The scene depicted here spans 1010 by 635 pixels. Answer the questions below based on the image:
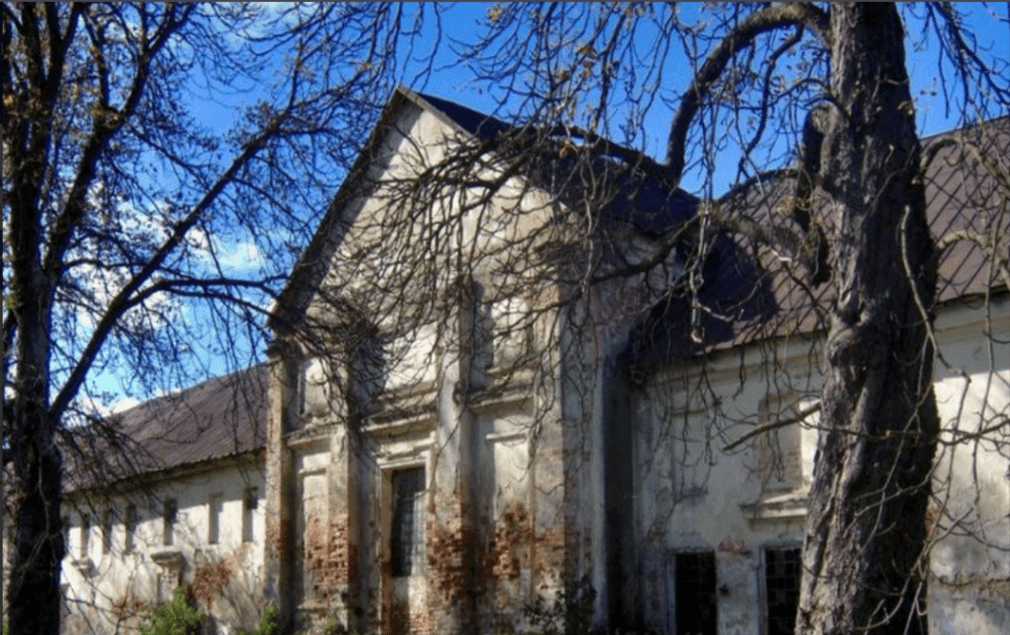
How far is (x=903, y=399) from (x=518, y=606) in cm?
1135

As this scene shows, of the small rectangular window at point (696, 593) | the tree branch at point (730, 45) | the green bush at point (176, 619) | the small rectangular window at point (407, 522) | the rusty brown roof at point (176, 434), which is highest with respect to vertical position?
the tree branch at point (730, 45)

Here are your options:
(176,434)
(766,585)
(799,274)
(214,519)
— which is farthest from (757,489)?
(176,434)

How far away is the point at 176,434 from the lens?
2942cm

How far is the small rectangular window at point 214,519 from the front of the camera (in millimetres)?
26031

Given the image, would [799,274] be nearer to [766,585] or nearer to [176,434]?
[766,585]

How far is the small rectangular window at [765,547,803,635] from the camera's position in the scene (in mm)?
16359

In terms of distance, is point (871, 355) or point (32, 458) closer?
point (871, 355)

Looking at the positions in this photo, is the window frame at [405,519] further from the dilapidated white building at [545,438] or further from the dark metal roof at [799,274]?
the dark metal roof at [799,274]

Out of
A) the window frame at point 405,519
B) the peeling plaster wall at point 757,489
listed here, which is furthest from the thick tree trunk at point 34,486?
the window frame at point 405,519

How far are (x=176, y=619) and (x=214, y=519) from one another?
8.36ft

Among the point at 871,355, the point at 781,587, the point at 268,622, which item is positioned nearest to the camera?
the point at 871,355

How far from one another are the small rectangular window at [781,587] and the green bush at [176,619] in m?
11.1

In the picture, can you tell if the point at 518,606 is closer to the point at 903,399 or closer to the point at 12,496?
the point at 12,496

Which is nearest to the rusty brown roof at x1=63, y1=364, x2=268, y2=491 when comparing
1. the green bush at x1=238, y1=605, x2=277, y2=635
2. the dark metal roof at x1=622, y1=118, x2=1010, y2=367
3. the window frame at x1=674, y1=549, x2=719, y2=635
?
the green bush at x1=238, y1=605, x2=277, y2=635
